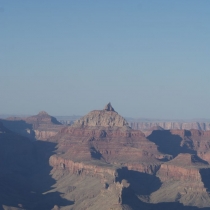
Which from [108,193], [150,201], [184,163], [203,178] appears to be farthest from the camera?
→ [184,163]

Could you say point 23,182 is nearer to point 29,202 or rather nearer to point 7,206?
point 29,202

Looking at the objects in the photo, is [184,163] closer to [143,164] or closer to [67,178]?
[143,164]

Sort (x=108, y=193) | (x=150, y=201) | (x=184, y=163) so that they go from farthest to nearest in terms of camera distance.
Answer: (x=184, y=163) → (x=150, y=201) → (x=108, y=193)

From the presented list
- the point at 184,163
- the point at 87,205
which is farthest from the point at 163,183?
the point at 87,205

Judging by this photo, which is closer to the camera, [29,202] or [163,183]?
[29,202]

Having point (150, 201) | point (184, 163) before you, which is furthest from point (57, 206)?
point (184, 163)

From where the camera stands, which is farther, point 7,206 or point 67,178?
point 67,178

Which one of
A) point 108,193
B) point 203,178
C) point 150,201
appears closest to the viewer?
point 108,193

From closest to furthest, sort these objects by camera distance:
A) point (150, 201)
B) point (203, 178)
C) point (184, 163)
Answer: point (150, 201), point (203, 178), point (184, 163)
